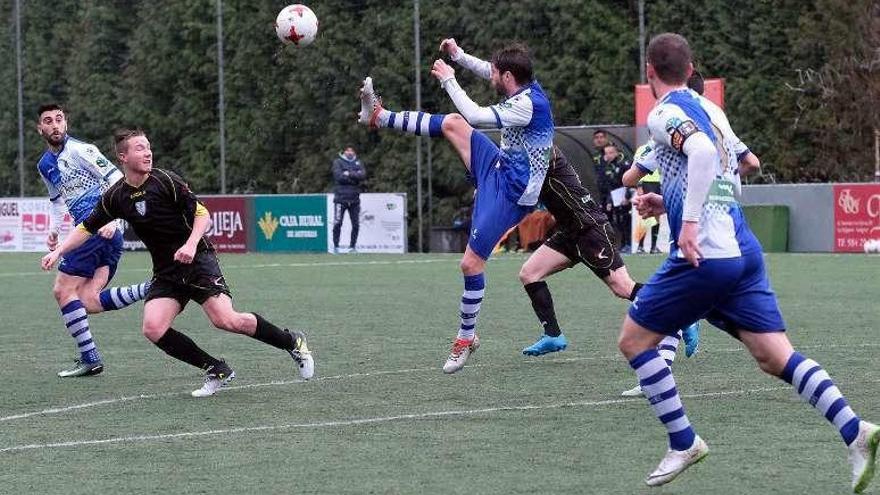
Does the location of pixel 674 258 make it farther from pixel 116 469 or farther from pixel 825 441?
pixel 116 469

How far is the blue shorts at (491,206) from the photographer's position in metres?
11.1

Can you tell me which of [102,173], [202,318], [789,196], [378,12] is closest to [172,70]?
[378,12]

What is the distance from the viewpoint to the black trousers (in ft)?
105

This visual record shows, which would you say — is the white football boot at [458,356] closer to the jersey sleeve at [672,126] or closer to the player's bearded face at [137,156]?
the player's bearded face at [137,156]

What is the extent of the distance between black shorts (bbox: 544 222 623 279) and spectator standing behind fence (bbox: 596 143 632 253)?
17137mm

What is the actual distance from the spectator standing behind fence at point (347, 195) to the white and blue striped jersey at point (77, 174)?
62.6 feet

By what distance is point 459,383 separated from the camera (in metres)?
10.7

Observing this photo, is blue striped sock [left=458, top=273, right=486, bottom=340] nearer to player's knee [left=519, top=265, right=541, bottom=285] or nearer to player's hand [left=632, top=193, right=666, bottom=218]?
player's knee [left=519, top=265, right=541, bottom=285]

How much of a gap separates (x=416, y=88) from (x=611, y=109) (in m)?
4.50

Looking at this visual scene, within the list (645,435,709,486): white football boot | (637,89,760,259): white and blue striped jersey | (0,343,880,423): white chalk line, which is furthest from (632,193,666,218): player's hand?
(0,343,880,423): white chalk line

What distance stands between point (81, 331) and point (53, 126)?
150cm

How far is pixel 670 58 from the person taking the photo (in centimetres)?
713

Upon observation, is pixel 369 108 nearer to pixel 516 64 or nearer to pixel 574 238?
pixel 516 64

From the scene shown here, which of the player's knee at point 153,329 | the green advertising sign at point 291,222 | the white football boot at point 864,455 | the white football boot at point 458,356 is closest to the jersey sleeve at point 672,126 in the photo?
Answer: the white football boot at point 864,455
